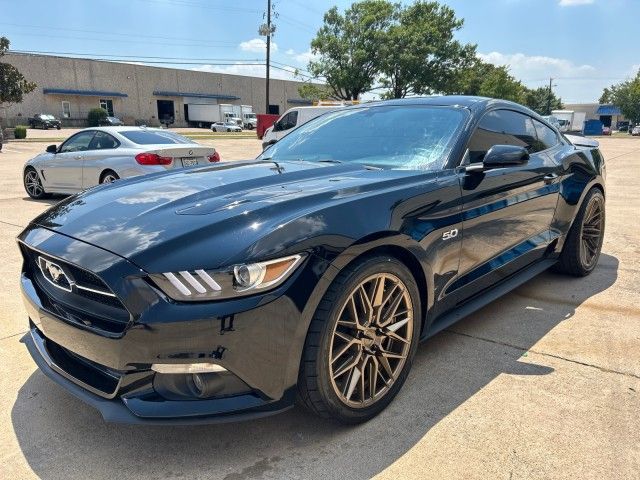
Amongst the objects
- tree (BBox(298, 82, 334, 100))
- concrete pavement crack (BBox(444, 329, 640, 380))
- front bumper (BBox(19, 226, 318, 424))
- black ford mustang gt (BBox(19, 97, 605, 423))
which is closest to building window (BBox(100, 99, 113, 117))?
tree (BBox(298, 82, 334, 100))

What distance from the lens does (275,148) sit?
12.9 feet

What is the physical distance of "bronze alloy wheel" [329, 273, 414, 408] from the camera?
2.26 meters

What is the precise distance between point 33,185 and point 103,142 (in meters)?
1.88

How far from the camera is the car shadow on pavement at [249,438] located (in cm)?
212

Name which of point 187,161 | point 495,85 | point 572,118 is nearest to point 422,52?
point 572,118

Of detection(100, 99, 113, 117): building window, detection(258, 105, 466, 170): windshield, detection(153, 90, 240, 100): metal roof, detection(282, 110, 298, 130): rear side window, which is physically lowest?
detection(258, 105, 466, 170): windshield

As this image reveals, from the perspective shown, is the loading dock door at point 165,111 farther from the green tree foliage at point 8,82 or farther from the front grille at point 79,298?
the front grille at point 79,298

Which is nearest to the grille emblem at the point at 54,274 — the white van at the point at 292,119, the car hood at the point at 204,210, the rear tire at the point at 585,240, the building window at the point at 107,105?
the car hood at the point at 204,210

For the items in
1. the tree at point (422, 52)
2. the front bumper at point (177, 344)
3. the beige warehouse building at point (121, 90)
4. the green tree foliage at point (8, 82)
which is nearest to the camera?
the front bumper at point (177, 344)

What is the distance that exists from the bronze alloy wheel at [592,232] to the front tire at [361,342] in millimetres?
2665

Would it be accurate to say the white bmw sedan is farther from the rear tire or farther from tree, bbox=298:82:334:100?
tree, bbox=298:82:334:100

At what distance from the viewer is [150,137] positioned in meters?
8.44

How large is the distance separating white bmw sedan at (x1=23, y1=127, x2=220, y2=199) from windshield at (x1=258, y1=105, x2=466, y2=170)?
4433 millimetres

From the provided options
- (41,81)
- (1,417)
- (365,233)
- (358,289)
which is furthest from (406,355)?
(41,81)
